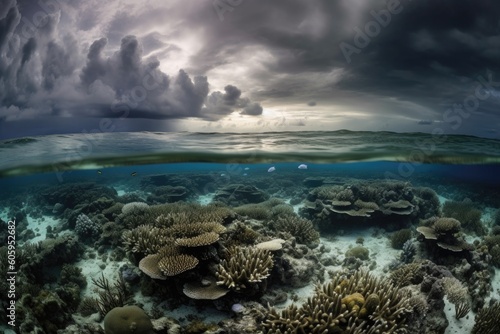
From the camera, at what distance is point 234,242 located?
8555 mm

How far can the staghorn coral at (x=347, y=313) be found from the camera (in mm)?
5496

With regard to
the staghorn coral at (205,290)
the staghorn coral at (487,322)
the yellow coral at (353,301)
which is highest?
the yellow coral at (353,301)

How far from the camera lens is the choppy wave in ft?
55.4

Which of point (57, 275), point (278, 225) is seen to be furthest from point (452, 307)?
point (57, 275)

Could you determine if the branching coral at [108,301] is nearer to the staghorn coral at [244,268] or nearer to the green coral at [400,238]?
the staghorn coral at [244,268]

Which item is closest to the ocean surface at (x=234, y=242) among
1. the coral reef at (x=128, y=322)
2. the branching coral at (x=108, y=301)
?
the branching coral at (x=108, y=301)

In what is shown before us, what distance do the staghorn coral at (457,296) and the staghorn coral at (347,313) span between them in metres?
2.31

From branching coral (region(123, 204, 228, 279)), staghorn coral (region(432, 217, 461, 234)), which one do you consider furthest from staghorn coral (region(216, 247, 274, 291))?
staghorn coral (region(432, 217, 461, 234))

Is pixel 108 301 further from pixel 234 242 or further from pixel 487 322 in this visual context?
pixel 487 322

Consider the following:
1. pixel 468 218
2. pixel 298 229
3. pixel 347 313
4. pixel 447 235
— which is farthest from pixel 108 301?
pixel 468 218

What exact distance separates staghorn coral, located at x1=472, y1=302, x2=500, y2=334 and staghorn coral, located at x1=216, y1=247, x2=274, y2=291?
5349 millimetres

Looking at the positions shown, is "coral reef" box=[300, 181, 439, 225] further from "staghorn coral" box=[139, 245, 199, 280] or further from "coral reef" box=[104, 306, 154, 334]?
"coral reef" box=[104, 306, 154, 334]

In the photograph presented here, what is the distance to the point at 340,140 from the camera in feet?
57.9

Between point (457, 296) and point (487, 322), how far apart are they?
76 cm
